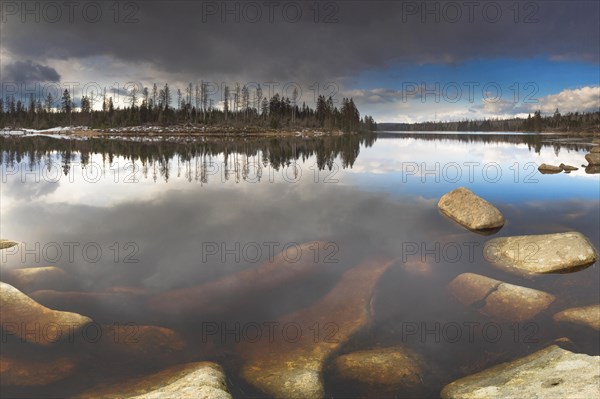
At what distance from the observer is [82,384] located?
7059mm

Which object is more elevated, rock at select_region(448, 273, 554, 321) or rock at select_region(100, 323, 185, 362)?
rock at select_region(448, 273, 554, 321)

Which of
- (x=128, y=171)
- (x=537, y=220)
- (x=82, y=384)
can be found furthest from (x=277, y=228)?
(x=128, y=171)

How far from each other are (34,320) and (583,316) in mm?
13005

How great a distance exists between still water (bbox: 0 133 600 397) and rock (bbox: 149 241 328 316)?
2.6 inches

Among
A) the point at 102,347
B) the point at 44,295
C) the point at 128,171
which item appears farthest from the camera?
the point at 128,171

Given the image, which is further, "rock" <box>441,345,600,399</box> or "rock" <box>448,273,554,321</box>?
"rock" <box>448,273,554,321</box>

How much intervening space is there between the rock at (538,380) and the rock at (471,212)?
10968 mm

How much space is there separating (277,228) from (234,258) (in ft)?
13.3

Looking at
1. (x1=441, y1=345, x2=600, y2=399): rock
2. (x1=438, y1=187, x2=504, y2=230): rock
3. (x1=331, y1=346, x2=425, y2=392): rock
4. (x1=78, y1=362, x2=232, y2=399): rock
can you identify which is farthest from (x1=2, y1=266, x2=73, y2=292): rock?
(x1=438, y1=187, x2=504, y2=230): rock

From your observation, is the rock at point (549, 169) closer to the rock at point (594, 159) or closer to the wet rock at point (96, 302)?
the rock at point (594, 159)

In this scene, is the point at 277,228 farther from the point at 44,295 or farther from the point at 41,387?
the point at 41,387

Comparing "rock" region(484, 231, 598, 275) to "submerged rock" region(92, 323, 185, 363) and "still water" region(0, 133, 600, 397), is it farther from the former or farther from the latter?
"submerged rock" region(92, 323, 185, 363)

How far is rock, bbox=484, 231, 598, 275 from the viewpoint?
42.4 ft

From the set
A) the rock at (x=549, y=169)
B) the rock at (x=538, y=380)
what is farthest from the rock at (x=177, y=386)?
the rock at (x=549, y=169)
